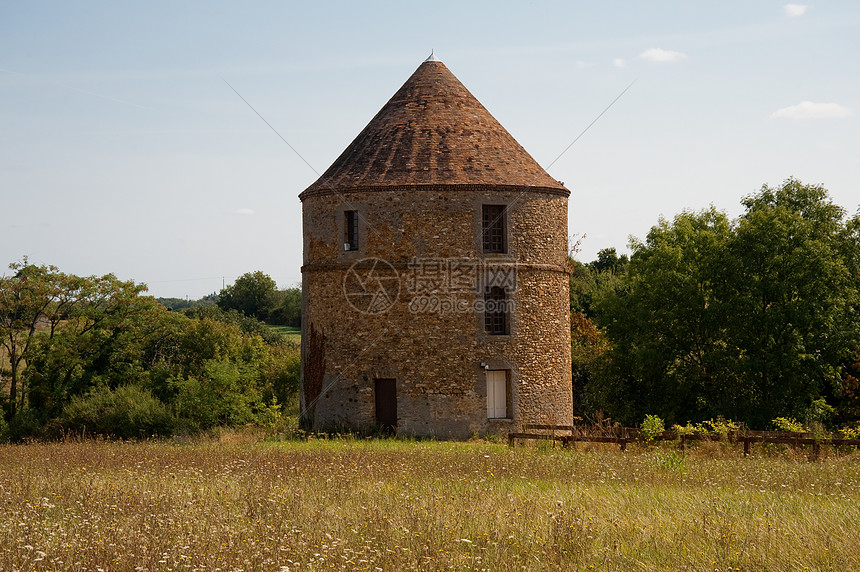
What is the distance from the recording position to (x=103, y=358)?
26.8m

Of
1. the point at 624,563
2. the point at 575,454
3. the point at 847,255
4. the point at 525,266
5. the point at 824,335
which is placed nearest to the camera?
the point at 624,563

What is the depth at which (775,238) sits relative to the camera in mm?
24250

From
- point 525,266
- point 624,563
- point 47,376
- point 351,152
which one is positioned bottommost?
point 624,563

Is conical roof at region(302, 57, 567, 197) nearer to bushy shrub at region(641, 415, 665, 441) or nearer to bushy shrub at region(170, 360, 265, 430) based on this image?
bushy shrub at region(170, 360, 265, 430)

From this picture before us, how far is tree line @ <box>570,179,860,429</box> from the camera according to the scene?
78.0 feet

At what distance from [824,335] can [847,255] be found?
141 inches

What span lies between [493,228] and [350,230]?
12.5 ft

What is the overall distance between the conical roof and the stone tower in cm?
5

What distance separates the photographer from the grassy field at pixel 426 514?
7.36 metres

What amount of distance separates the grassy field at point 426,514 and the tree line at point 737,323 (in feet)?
35.9

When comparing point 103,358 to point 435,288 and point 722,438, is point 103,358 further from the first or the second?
point 722,438

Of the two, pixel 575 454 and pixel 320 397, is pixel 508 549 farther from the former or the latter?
pixel 320 397

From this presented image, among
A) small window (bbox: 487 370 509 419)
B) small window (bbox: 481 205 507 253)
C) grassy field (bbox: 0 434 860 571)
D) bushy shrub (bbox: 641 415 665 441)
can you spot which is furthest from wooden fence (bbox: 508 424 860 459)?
small window (bbox: 481 205 507 253)

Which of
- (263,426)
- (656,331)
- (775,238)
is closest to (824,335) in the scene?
(775,238)
